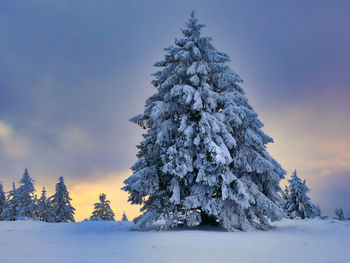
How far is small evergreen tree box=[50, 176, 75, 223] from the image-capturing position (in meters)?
42.5

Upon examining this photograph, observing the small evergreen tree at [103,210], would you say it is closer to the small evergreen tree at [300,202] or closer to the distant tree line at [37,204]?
the distant tree line at [37,204]

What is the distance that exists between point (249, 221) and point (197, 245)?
6.16m

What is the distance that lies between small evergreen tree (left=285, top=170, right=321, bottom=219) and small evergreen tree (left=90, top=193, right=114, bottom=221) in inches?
1147

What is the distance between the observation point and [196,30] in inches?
550

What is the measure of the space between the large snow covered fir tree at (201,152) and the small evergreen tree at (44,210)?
36.1 metres

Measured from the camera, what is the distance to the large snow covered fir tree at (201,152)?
11.1 metres

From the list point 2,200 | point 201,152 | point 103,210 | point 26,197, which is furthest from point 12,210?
point 201,152

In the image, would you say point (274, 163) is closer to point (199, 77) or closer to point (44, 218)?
point (199, 77)

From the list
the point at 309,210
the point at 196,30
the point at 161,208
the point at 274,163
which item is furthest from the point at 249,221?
the point at 309,210

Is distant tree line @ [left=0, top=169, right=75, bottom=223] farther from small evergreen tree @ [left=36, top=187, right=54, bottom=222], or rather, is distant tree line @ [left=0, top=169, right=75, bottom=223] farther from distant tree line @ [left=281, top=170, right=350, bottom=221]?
distant tree line @ [left=281, top=170, right=350, bottom=221]

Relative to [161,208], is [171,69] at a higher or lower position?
higher

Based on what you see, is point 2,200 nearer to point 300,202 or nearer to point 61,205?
point 61,205

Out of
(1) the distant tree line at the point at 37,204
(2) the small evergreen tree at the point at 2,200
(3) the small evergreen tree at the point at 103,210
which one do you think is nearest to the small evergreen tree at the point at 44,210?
(1) the distant tree line at the point at 37,204

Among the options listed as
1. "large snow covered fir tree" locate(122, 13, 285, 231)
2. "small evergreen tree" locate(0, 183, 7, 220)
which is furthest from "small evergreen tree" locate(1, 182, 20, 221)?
"large snow covered fir tree" locate(122, 13, 285, 231)
